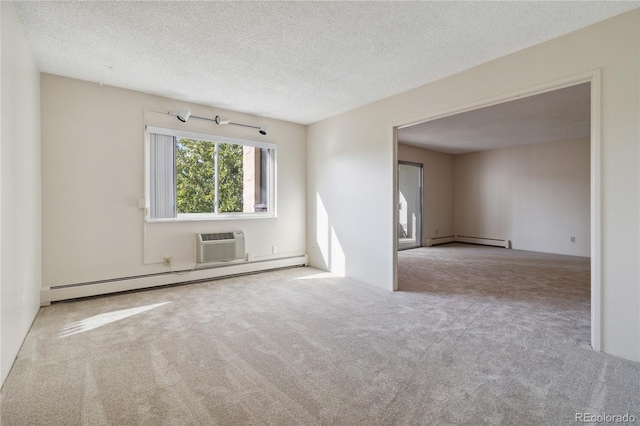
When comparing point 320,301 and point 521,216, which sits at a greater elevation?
point 521,216

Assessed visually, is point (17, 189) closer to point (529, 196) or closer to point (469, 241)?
point (529, 196)

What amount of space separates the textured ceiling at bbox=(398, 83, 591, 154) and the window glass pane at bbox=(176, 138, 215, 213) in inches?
147

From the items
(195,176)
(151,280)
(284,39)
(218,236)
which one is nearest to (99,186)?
(195,176)

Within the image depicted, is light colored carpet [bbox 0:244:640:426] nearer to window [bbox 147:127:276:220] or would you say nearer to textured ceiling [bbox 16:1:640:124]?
window [bbox 147:127:276:220]

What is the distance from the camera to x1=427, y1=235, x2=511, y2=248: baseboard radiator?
812 cm

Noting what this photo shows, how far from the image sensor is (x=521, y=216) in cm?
778

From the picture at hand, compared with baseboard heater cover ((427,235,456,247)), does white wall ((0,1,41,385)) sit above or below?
above

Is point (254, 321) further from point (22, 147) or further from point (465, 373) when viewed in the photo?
point (22, 147)

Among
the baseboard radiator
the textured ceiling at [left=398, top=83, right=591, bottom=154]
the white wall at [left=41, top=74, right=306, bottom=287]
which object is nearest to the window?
the white wall at [left=41, top=74, right=306, bottom=287]

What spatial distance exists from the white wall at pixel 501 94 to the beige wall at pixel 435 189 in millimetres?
3488

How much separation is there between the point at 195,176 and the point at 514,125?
570cm

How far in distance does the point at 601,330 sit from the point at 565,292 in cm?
181

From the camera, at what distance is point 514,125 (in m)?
5.75

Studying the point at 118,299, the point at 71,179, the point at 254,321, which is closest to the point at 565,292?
the point at 254,321
